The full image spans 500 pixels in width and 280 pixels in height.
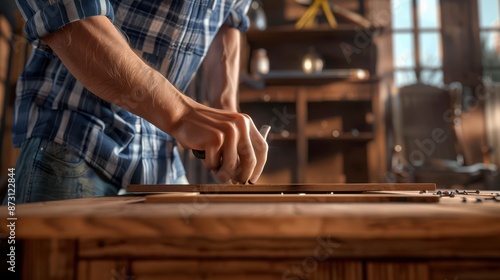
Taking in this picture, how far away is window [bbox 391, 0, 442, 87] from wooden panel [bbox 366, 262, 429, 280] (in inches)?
146

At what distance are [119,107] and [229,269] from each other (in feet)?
1.68

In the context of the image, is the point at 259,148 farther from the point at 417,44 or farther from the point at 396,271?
the point at 417,44

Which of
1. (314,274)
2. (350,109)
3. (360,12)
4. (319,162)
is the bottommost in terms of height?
(314,274)

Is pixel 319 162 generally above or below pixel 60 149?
above

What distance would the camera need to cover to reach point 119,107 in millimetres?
775

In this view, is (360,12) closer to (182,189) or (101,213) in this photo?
(182,189)

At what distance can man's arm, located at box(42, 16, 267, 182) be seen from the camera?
1.80ft

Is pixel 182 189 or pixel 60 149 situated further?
pixel 60 149

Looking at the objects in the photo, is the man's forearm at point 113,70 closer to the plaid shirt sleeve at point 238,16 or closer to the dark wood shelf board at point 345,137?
the plaid shirt sleeve at point 238,16

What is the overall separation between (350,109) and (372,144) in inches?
13.6

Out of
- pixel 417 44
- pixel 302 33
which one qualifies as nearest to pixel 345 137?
pixel 302 33

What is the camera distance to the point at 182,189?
0.60 metres

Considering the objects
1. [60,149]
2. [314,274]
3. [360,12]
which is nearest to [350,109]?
[360,12]

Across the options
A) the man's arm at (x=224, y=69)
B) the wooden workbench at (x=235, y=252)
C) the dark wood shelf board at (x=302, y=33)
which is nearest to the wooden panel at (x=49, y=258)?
the wooden workbench at (x=235, y=252)
